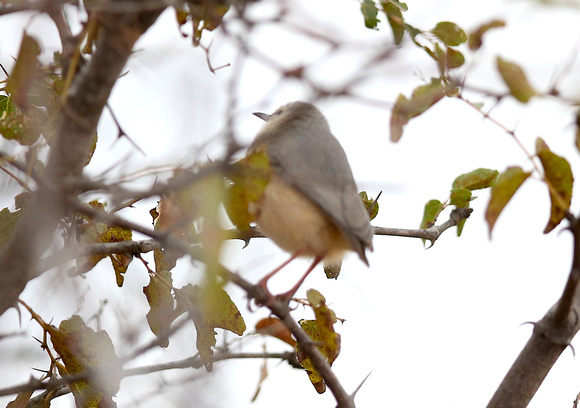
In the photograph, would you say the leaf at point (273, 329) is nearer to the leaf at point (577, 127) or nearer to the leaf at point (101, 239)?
the leaf at point (101, 239)

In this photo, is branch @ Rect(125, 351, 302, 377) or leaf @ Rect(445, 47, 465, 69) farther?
branch @ Rect(125, 351, 302, 377)

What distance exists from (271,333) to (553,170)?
4.13 feet

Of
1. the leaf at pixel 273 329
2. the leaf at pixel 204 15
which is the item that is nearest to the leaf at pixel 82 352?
the leaf at pixel 273 329

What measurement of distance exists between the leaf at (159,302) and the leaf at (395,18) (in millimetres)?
1417

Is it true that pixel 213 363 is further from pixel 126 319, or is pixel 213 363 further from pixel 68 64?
pixel 68 64

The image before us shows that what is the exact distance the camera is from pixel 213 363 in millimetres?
3195

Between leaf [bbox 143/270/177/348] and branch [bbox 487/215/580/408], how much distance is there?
4.44 feet

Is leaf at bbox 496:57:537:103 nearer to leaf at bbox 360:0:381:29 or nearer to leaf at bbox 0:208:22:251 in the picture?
leaf at bbox 360:0:381:29

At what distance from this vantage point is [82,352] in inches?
120

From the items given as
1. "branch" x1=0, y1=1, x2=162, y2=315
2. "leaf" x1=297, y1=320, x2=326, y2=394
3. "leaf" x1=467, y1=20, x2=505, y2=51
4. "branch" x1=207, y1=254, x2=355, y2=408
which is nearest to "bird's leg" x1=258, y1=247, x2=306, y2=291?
"leaf" x1=297, y1=320, x2=326, y2=394

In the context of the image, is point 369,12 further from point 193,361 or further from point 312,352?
point 193,361

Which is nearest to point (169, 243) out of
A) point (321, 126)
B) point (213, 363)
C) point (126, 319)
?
point (126, 319)

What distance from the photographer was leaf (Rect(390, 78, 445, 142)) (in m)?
2.43

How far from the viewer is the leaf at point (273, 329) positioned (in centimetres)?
302
